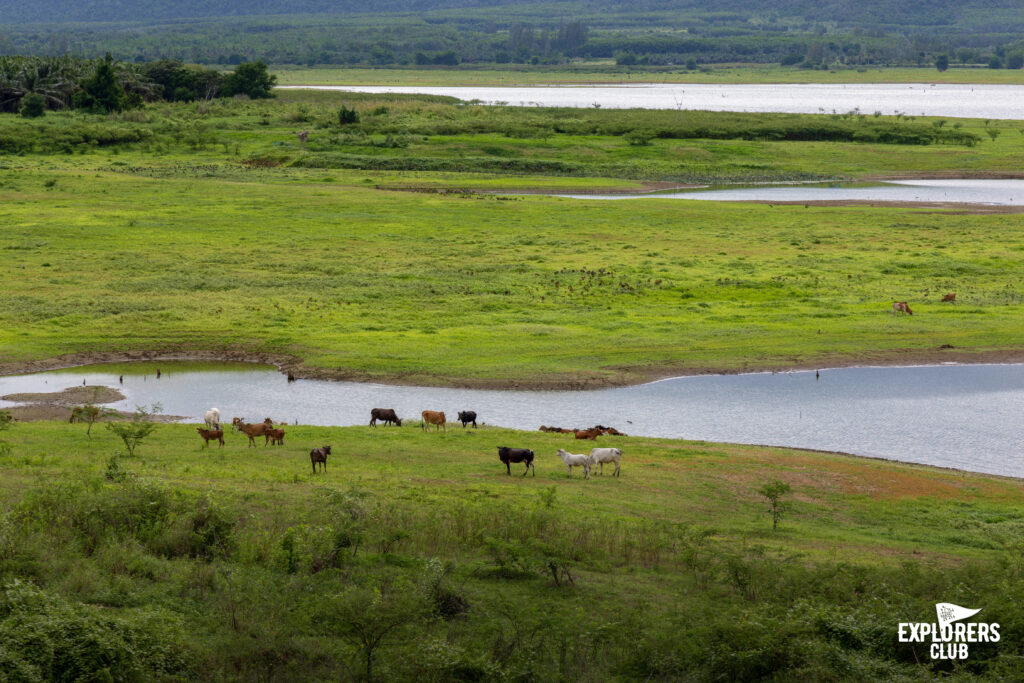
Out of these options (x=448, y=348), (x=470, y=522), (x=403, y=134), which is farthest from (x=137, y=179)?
(x=470, y=522)

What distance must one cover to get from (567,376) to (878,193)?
54831mm

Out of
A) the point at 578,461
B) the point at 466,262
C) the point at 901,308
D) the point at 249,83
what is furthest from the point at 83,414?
the point at 249,83

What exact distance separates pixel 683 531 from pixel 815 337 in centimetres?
2424

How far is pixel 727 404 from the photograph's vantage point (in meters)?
33.5

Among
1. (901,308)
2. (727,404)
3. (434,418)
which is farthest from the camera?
(901,308)

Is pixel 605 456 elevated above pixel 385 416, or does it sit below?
above

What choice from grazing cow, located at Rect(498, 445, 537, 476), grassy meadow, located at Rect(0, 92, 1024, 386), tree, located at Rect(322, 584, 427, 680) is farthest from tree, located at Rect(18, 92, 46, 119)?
tree, located at Rect(322, 584, 427, 680)

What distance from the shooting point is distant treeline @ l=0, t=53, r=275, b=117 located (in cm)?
11550

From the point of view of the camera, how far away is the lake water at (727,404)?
29906 millimetres

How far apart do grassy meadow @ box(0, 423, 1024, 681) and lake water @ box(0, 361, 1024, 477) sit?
21.3 ft

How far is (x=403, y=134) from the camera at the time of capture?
103 metres

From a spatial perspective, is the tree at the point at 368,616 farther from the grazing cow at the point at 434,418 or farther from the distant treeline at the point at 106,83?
the distant treeline at the point at 106,83

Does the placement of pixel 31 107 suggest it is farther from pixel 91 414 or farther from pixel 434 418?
pixel 434 418

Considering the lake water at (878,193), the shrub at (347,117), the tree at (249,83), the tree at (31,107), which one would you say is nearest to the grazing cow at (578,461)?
the lake water at (878,193)
